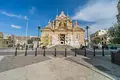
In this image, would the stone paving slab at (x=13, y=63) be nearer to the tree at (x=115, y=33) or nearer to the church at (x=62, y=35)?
the tree at (x=115, y=33)

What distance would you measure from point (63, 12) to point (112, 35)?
52.8m

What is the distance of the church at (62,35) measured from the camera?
180ft

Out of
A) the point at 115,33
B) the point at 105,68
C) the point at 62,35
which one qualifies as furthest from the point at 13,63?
the point at 62,35

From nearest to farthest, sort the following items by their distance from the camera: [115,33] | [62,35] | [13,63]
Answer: [13,63] < [115,33] < [62,35]

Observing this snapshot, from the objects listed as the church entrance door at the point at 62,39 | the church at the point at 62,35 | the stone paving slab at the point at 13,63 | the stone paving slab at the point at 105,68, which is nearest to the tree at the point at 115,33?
the stone paving slab at the point at 105,68

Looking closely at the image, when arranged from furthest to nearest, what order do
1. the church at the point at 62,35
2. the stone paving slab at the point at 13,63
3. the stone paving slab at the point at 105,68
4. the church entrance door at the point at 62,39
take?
the church entrance door at the point at 62,39
the church at the point at 62,35
the stone paving slab at the point at 13,63
the stone paving slab at the point at 105,68

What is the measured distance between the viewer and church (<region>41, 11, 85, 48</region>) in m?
54.9

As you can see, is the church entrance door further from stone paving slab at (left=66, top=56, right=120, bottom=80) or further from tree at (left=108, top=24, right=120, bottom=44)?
stone paving slab at (left=66, top=56, right=120, bottom=80)

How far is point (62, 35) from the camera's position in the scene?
2260 inches

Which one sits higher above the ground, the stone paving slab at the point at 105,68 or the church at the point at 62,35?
the church at the point at 62,35

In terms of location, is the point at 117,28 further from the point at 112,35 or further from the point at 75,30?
the point at 75,30

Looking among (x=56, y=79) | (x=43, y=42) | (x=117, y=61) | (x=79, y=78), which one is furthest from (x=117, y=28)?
(x=43, y=42)

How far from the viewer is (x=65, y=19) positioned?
6047cm

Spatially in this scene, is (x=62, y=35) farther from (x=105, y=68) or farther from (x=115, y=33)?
(x=105, y=68)
